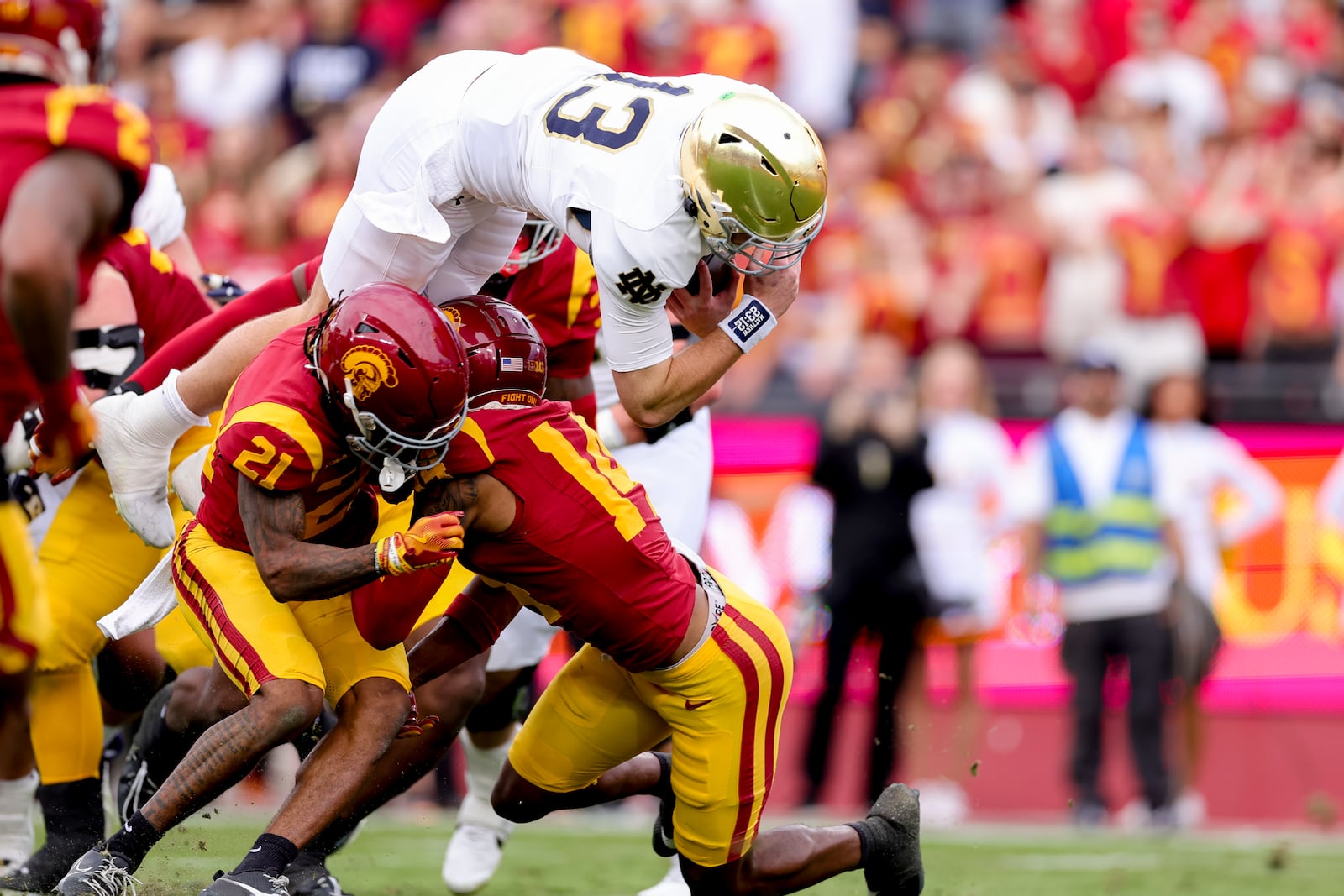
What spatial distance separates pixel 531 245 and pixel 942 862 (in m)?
3.20

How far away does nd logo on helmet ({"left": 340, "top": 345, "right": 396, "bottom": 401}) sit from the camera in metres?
4.42

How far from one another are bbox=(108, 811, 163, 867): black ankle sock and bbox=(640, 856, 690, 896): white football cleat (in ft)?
6.36

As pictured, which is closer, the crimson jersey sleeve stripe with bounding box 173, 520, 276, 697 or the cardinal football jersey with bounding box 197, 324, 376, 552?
the cardinal football jersey with bounding box 197, 324, 376, 552

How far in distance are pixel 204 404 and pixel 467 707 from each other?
1.21 metres

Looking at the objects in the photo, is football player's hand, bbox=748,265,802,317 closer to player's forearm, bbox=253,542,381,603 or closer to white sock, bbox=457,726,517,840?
player's forearm, bbox=253,542,381,603

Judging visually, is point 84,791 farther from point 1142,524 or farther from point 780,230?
point 1142,524

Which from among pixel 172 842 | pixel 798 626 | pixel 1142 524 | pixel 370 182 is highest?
pixel 370 182

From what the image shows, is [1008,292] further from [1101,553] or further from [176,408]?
[176,408]

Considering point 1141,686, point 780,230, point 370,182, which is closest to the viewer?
point 780,230

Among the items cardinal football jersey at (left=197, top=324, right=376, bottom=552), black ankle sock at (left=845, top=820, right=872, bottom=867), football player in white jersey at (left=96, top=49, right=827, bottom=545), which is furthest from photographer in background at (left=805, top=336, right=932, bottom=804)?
cardinal football jersey at (left=197, top=324, right=376, bottom=552)

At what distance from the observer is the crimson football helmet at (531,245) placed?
589 cm

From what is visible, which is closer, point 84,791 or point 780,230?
point 780,230

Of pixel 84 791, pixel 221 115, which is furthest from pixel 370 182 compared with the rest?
pixel 221 115

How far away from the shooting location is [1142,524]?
9664 millimetres
